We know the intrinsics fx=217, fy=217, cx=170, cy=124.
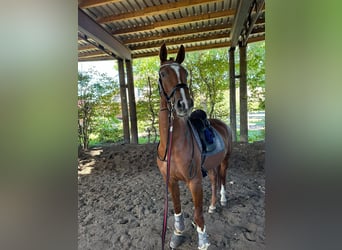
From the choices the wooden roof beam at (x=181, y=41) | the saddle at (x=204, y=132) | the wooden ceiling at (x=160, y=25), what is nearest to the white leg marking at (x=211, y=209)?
the saddle at (x=204, y=132)

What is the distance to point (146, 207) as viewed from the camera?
8.11ft

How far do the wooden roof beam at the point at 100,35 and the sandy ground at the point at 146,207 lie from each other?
2.33 metres

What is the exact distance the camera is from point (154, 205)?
8.29 ft

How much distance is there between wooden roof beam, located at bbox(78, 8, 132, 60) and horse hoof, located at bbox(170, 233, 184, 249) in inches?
121

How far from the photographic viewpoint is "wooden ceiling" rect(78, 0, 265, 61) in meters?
Result: 3.49

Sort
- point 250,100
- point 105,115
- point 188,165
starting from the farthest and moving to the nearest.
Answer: point 105,115 < point 250,100 < point 188,165

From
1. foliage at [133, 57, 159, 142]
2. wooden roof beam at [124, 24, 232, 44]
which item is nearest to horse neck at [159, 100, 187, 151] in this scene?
wooden roof beam at [124, 24, 232, 44]

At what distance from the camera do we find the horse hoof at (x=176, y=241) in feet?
5.77

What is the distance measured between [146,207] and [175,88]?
1.59m

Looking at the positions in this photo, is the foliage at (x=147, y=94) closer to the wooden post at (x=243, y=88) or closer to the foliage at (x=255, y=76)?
the wooden post at (x=243, y=88)

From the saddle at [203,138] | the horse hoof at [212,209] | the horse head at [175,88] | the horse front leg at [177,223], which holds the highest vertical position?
the horse head at [175,88]
